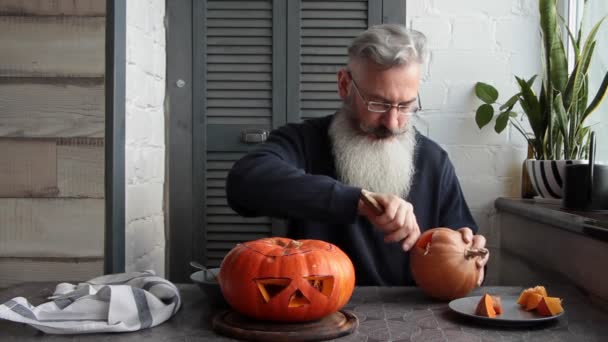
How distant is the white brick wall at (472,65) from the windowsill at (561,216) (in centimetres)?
19

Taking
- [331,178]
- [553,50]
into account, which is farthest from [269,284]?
[553,50]

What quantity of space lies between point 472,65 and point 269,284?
1561mm

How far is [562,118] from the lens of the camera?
2.06 meters

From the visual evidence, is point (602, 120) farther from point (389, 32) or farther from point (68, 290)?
point (68, 290)

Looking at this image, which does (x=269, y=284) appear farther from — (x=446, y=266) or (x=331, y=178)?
(x=331, y=178)

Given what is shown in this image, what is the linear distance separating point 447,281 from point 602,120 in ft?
4.07

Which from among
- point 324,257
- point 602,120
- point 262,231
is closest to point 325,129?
point 262,231

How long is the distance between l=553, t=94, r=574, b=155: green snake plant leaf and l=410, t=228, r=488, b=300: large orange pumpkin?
90 cm

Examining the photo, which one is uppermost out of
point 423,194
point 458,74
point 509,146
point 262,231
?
point 458,74

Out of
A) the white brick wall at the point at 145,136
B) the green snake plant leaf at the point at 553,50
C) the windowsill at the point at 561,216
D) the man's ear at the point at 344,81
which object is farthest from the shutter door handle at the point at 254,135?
the green snake plant leaf at the point at 553,50

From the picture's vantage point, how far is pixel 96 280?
130 centimetres

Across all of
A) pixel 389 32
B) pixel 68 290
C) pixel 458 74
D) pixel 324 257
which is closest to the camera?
pixel 324 257

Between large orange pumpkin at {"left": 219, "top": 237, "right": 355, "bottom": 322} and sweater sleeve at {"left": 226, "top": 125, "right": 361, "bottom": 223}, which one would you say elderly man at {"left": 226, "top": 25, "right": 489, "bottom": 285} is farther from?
large orange pumpkin at {"left": 219, "top": 237, "right": 355, "bottom": 322}

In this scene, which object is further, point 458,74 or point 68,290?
point 458,74
